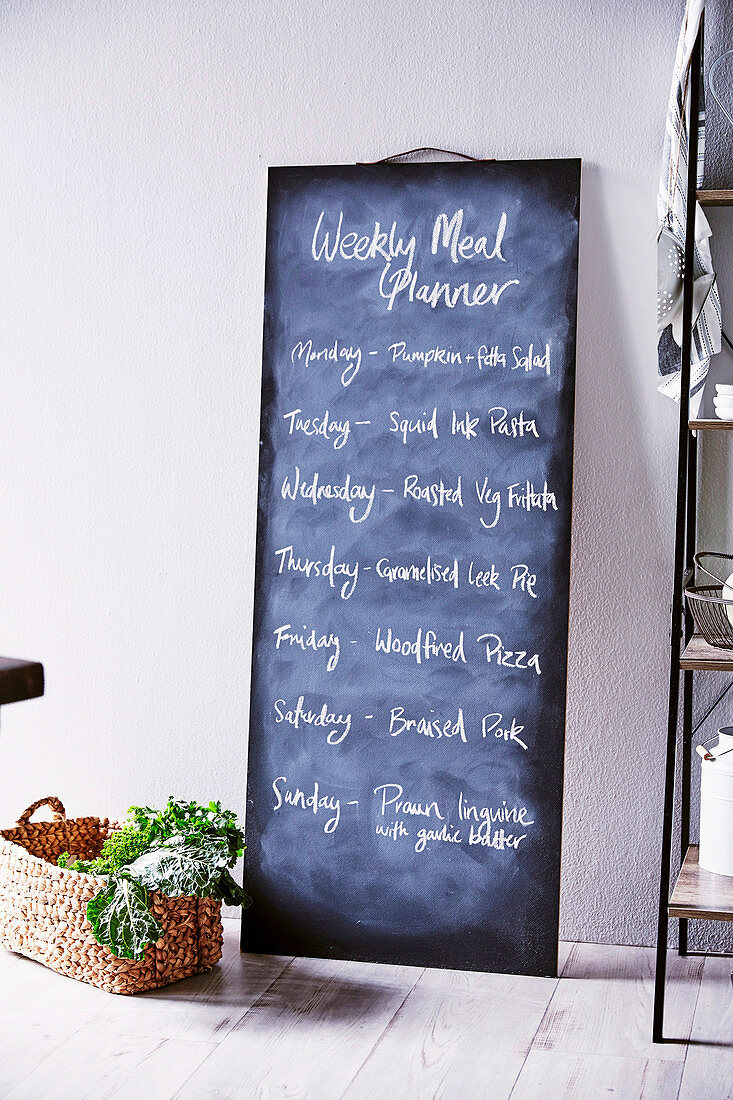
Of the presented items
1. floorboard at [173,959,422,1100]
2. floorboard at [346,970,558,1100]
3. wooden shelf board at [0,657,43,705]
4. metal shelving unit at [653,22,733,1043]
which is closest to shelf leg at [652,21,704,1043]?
metal shelving unit at [653,22,733,1043]

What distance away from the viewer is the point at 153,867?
242cm

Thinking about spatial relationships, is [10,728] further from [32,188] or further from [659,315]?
[659,315]

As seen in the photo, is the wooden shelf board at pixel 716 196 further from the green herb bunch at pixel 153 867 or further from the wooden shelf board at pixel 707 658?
the green herb bunch at pixel 153 867

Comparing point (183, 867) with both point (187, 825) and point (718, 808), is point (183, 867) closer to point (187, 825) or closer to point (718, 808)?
point (187, 825)

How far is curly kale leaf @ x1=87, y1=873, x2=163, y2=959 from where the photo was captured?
2348 millimetres

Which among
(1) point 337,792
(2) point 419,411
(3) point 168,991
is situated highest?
(2) point 419,411

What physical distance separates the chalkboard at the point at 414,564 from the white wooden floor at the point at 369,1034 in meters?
0.13

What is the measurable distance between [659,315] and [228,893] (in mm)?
1443

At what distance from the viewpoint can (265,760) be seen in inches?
106

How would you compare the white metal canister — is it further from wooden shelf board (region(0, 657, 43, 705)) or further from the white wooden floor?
wooden shelf board (region(0, 657, 43, 705))

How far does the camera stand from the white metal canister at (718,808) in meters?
2.29

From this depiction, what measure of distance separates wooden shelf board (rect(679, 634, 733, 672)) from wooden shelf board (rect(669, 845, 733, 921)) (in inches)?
16.0

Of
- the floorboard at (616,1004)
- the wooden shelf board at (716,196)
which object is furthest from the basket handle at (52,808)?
the wooden shelf board at (716,196)

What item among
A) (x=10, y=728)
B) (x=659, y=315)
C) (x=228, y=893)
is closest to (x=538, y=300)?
(x=659, y=315)
